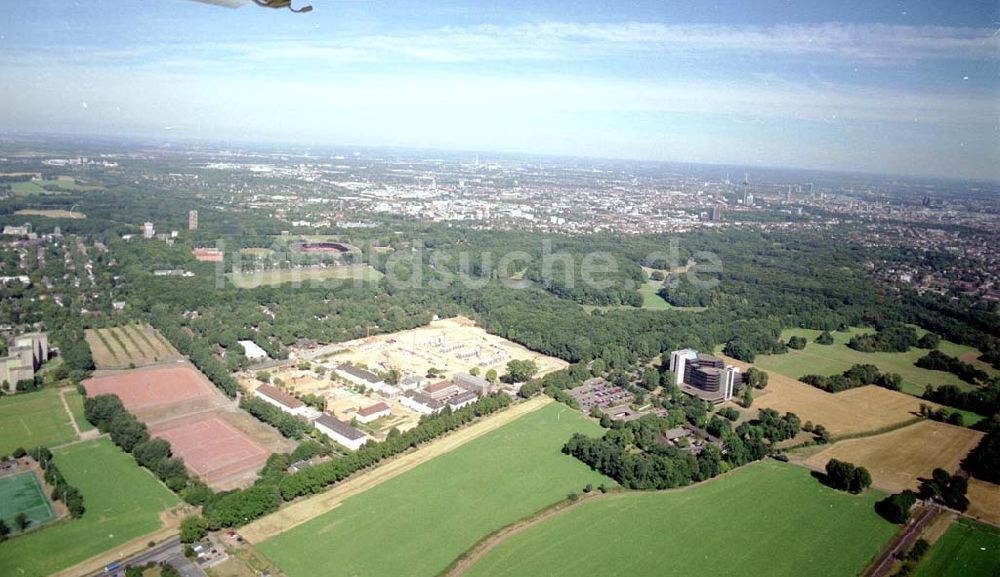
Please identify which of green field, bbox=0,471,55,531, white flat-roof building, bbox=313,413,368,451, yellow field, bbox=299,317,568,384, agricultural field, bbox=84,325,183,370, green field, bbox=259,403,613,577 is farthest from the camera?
yellow field, bbox=299,317,568,384

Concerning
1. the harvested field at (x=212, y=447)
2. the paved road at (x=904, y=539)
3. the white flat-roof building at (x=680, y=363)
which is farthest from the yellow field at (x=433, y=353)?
the paved road at (x=904, y=539)

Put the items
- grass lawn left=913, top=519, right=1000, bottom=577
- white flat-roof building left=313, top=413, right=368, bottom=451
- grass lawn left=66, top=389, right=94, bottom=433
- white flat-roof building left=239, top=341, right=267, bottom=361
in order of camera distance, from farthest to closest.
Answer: white flat-roof building left=239, top=341, right=267, bottom=361 → grass lawn left=66, top=389, right=94, bottom=433 → white flat-roof building left=313, top=413, right=368, bottom=451 → grass lawn left=913, top=519, right=1000, bottom=577

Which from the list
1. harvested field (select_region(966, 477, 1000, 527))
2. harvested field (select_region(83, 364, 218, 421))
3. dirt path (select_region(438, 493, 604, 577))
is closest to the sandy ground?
harvested field (select_region(83, 364, 218, 421))

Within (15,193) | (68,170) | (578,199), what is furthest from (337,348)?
(578,199)

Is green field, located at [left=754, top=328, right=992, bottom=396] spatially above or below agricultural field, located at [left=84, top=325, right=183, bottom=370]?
above

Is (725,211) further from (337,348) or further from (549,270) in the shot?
(337,348)

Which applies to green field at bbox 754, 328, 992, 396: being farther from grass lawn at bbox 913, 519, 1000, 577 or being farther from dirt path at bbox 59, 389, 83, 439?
dirt path at bbox 59, 389, 83, 439

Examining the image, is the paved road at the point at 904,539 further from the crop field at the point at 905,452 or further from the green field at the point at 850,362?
the green field at the point at 850,362
